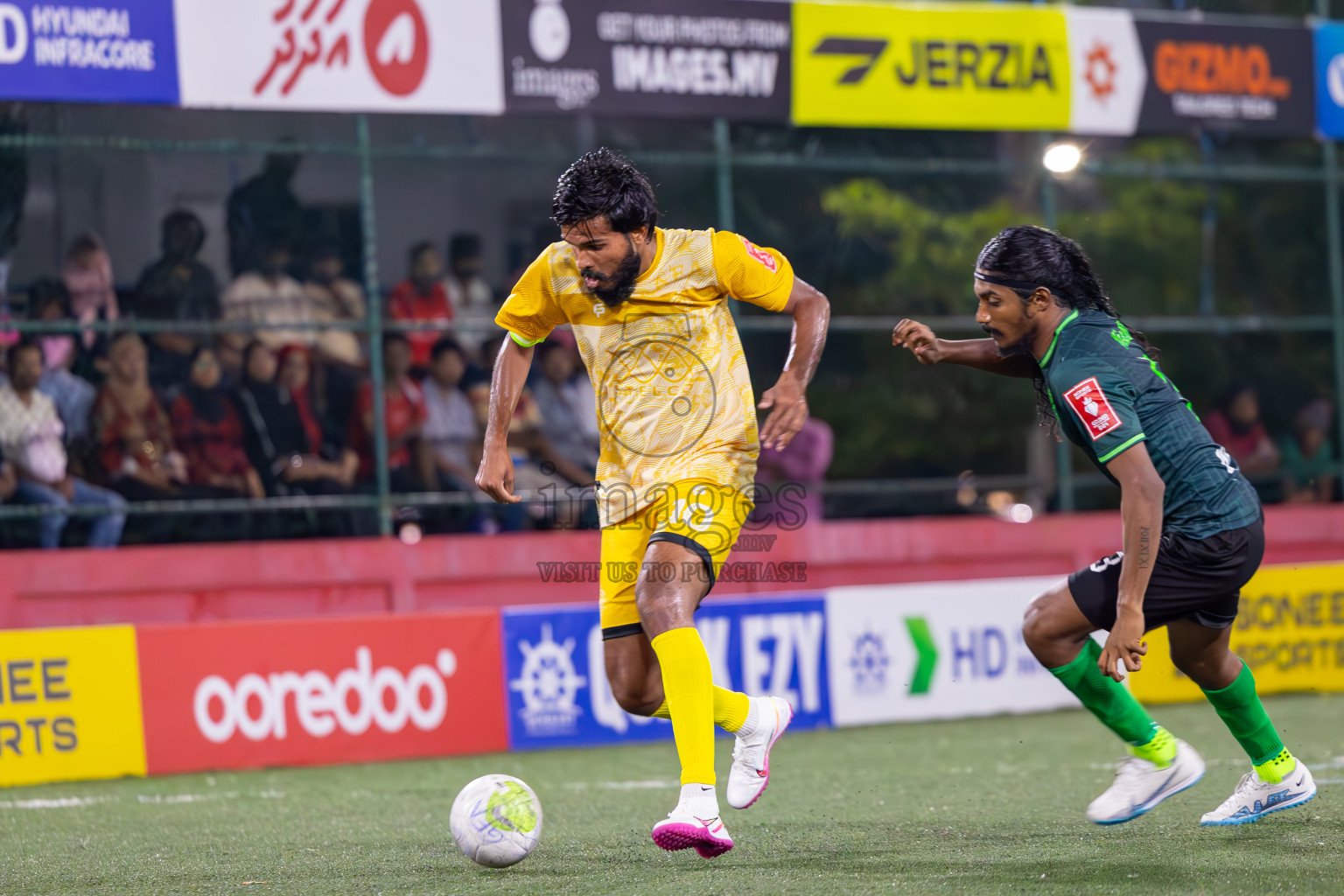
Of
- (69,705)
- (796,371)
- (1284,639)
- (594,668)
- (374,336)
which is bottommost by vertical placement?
(1284,639)

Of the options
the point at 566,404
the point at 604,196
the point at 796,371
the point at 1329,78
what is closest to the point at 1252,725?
the point at 796,371

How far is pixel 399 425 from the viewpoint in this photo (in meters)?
11.0

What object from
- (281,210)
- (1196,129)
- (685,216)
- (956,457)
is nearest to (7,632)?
(281,210)

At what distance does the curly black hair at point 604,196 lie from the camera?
5.07m

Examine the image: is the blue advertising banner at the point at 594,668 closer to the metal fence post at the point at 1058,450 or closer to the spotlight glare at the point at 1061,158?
the metal fence post at the point at 1058,450

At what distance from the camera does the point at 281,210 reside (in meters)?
11.0

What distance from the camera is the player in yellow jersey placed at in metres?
5.11

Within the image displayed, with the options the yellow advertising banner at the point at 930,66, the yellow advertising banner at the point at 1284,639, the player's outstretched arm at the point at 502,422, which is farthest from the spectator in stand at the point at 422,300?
the player's outstretched arm at the point at 502,422

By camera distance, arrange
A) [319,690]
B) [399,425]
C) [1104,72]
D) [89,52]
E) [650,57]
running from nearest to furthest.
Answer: [319,690] → [89,52] → [399,425] → [650,57] → [1104,72]

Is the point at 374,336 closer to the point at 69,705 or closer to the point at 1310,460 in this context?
the point at 69,705

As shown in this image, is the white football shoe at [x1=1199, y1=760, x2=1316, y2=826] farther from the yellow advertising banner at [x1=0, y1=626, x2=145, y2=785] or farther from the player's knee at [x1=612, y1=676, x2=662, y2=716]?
the yellow advertising banner at [x1=0, y1=626, x2=145, y2=785]

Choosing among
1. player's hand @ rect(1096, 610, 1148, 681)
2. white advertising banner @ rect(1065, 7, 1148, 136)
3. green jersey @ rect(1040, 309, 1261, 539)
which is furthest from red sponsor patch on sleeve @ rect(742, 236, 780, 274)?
white advertising banner @ rect(1065, 7, 1148, 136)

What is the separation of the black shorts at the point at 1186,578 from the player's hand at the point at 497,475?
1.90m

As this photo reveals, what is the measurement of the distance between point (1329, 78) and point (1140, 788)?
961 centimetres
